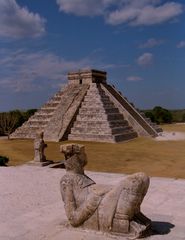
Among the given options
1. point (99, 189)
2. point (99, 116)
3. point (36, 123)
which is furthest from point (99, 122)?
point (99, 189)

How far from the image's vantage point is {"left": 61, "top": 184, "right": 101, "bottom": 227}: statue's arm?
676 cm

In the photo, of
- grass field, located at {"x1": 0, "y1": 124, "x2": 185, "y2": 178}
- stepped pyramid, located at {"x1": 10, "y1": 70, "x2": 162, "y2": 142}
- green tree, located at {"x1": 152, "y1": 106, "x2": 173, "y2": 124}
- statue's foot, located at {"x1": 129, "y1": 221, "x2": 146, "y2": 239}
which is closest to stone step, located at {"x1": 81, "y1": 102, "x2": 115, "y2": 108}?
stepped pyramid, located at {"x1": 10, "y1": 70, "x2": 162, "y2": 142}

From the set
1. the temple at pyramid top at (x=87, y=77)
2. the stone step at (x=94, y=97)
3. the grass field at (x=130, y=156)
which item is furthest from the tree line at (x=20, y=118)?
the grass field at (x=130, y=156)

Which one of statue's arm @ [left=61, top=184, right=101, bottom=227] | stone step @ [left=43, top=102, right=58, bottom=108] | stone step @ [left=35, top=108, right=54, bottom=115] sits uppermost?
stone step @ [left=43, top=102, right=58, bottom=108]

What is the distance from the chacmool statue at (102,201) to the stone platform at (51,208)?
0.68ft

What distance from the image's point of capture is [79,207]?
6934 millimetres

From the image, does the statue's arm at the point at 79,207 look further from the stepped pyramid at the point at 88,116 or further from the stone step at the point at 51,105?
the stone step at the point at 51,105

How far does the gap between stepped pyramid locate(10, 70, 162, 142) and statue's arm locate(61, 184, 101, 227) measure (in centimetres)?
2321

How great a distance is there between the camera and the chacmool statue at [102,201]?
21.4ft

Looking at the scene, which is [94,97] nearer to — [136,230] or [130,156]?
[130,156]

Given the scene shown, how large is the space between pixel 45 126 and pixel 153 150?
12612 mm

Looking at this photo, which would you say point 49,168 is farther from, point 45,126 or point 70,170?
point 45,126

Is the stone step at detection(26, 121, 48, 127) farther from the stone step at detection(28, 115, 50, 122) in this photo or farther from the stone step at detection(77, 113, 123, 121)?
the stone step at detection(77, 113, 123, 121)

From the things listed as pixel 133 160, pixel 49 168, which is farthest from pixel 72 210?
pixel 133 160
